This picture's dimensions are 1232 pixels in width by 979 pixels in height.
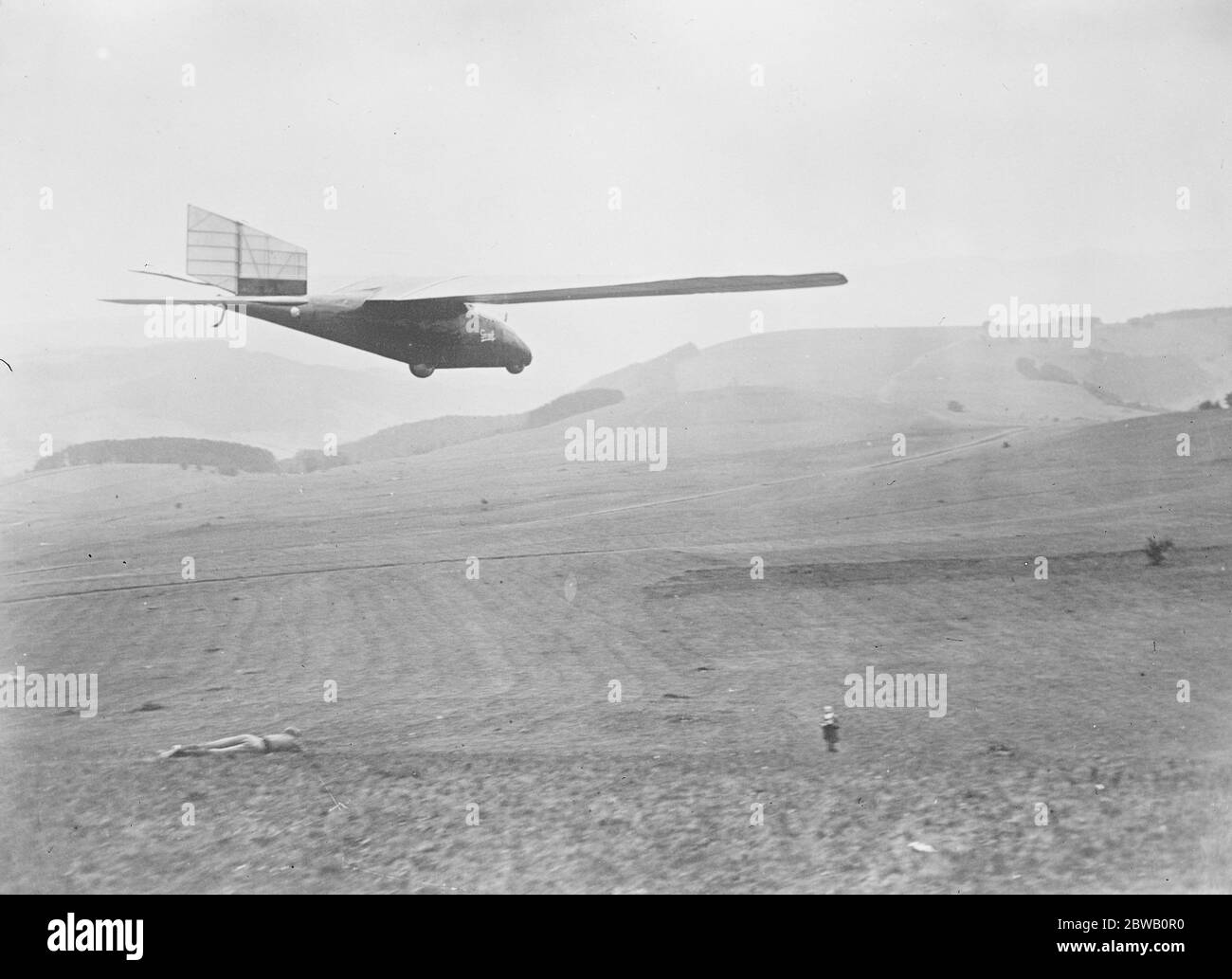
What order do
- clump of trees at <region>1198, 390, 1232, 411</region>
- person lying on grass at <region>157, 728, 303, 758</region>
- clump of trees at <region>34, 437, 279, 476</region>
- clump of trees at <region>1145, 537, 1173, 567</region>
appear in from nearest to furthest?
person lying on grass at <region>157, 728, 303, 758</region>
clump of trees at <region>1145, 537, 1173, 567</region>
clump of trees at <region>34, 437, 279, 476</region>
clump of trees at <region>1198, 390, 1232, 411</region>

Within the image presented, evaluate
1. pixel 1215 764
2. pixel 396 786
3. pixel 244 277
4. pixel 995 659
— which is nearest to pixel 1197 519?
pixel 995 659

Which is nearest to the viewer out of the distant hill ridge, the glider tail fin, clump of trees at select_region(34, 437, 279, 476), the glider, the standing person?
the glider

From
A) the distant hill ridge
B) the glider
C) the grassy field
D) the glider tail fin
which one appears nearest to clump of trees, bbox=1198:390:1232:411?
the grassy field

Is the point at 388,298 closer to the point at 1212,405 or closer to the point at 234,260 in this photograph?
the point at 234,260

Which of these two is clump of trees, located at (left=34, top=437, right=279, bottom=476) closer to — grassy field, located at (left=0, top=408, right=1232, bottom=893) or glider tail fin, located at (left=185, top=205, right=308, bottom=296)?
grassy field, located at (left=0, top=408, right=1232, bottom=893)

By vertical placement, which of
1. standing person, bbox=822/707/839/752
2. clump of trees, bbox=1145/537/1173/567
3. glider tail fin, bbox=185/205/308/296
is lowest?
standing person, bbox=822/707/839/752

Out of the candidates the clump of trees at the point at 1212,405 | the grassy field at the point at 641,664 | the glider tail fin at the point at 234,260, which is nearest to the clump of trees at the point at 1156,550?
the grassy field at the point at 641,664
